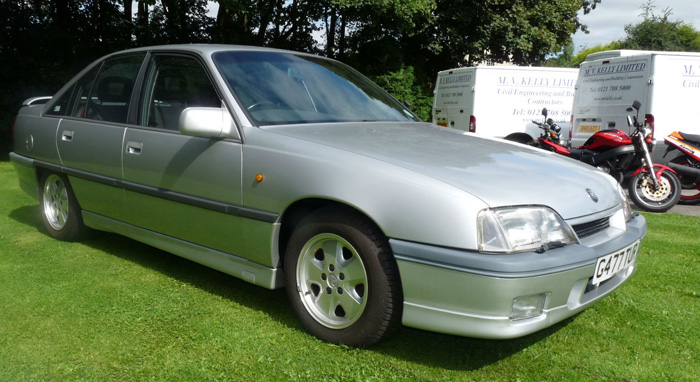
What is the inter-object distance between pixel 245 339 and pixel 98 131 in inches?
84.7

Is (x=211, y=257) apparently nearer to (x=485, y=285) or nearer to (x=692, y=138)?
(x=485, y=285)

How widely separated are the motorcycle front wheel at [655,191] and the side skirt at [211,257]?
234 inches

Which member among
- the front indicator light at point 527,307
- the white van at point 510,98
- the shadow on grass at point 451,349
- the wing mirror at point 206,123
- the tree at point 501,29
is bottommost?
the shadow on grass at point 451,349

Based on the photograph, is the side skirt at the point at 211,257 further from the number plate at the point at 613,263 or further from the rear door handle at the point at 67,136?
the number plate at the point at 613,263

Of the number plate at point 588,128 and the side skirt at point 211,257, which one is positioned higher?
the number plate at point 588,128

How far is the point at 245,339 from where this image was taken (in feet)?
10.1

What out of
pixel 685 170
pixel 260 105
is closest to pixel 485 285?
pixel 260 105

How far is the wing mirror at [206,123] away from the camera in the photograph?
3215 millimetres

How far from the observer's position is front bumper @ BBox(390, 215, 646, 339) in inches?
96.8

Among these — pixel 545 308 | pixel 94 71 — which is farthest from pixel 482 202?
pixel 94 71

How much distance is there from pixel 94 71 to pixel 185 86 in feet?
4.58

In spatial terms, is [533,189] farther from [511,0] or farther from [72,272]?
[511,0]

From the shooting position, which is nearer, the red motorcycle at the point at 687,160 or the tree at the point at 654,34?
the red motorcycle at the point at 687,160

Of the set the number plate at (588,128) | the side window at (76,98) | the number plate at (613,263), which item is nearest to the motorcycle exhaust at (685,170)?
the number plate at (588,128)
